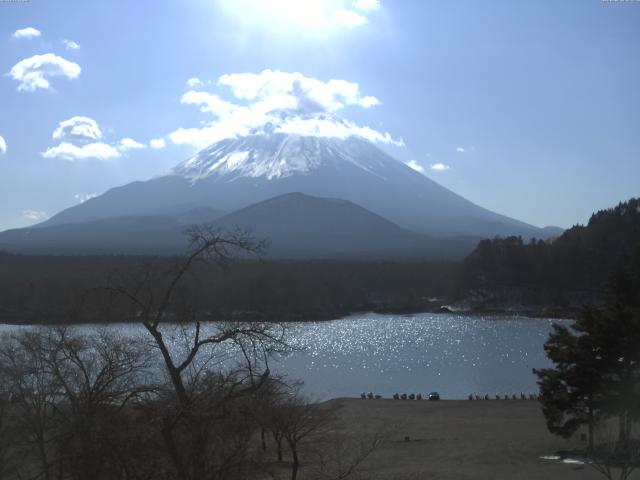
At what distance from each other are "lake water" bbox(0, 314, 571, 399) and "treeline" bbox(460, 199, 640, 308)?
10.1 m

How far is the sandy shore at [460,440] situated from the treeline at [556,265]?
3414cm

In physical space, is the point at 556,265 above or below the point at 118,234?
below

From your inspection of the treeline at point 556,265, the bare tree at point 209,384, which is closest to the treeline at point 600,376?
the bare tree at point 209,384

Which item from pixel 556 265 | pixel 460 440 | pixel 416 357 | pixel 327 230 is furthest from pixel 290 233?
pixel 460 440

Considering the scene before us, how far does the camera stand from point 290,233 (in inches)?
4678

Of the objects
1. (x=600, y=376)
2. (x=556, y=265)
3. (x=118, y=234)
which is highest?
(x=118, y=234)

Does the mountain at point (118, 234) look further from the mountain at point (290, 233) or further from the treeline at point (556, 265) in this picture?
the treeline at point (556, 265)

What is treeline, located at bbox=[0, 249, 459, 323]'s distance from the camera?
141 feet

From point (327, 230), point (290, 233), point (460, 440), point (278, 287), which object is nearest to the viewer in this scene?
point (460, 440)

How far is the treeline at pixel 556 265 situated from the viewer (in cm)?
5103

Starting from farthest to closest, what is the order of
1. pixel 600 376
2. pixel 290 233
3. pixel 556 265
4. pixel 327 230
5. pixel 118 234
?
pixel 327 230 < pixel 290 233 < pixel 118 234 < pixel 556 265 < pixel 600 376

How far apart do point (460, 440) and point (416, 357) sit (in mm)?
14260

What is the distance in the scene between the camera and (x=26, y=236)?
122 meters

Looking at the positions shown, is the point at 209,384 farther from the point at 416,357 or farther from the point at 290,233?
the point at 290,233
